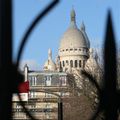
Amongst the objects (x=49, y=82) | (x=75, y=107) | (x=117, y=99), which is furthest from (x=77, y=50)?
(x=117, y=99)

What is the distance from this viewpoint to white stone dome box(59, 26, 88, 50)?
112 metres

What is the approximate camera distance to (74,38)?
112 metres

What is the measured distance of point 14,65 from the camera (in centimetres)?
262

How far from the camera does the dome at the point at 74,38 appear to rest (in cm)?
11181

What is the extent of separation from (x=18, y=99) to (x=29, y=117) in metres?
0.13

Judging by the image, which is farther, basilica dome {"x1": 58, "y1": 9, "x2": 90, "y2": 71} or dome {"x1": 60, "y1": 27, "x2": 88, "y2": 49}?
basilica dome {"x1": 58, "y1": 9, "x2": 90, "y2": 71}

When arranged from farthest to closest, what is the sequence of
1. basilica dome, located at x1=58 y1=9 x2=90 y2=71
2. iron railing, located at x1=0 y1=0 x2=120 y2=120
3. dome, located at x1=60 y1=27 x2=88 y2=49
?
basilica dome, located at x1=58 y1=9 x2=90 y2=71 → dome, located at x1=60 y1=27 x2=88 y2=49 → iron railing, located at x1=0 y1=0 x2=120 y2=120

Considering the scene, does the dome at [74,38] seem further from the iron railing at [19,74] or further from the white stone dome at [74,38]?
the iron railing at [19,74]

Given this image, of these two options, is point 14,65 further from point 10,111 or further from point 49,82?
point 49,82

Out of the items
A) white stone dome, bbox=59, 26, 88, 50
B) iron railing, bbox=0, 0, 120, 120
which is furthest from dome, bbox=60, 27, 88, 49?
iron railing, bbox=0, 0, 120, 120

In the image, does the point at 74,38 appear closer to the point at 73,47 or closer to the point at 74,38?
the point at 74,38

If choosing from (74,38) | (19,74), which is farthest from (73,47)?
(19,74)

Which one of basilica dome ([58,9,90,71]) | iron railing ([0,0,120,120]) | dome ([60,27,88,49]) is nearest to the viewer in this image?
iron railing ([0,0,120,120])

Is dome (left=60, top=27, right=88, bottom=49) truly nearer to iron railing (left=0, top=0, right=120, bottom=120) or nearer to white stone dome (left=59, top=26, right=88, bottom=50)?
white stone dome (left=59, top=26, right=88, bottom=50)
